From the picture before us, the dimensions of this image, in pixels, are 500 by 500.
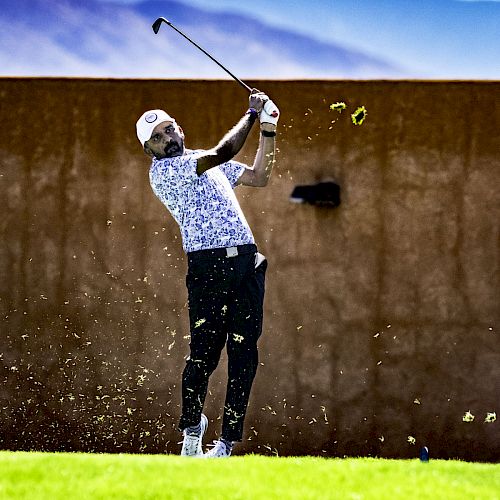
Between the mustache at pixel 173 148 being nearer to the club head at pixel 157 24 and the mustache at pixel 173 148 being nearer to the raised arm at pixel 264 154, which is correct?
the raised arm at pixel 264 154

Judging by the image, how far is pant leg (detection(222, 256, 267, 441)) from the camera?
4914 millimetres

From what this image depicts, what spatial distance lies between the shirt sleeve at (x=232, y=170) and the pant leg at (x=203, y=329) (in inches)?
20.4

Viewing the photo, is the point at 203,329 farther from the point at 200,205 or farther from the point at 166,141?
the point at 166,141

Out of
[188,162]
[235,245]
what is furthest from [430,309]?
[188,162]

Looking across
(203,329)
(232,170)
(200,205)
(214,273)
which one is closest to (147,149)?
(232,170)

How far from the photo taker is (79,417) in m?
5.54

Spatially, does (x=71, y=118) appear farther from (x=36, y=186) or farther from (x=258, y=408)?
(x=258, y=408)

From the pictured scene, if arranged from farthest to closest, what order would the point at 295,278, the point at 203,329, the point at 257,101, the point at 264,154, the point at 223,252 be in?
1. the point at 295,278
2. the point at 264,154
3. the point at 257,101
4. the point at 203,329
5. the point at 223,252

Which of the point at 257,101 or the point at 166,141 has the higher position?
the point at 257,101

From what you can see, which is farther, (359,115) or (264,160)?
(359,115)

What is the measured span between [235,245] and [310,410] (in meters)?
1.11

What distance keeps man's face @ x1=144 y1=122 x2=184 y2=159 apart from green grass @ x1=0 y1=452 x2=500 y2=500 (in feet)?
5.11

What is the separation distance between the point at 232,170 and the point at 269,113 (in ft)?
1.12

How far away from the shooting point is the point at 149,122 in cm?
521
